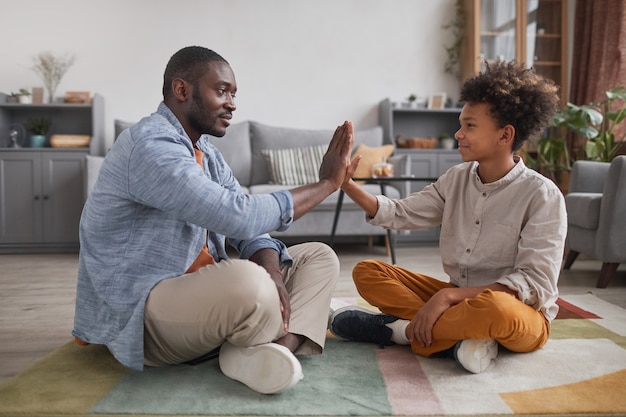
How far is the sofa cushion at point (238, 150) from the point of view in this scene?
471 centimetres

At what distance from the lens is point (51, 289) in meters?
2.95

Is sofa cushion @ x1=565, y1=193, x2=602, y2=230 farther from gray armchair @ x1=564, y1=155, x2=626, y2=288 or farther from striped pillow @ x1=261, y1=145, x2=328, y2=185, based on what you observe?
striped pillow @ x1=261, y1=145, x2=328, y2=185

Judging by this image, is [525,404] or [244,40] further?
[244,40]

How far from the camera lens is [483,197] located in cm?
176

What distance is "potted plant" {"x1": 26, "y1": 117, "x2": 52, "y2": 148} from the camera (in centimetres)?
464

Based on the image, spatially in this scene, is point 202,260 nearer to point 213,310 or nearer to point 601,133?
point 213,310

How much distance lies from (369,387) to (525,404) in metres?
0.34

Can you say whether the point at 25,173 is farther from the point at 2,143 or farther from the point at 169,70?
the point at 169,70

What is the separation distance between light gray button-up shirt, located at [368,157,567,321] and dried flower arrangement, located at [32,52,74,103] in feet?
12.2

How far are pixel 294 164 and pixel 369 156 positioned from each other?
0.56 m

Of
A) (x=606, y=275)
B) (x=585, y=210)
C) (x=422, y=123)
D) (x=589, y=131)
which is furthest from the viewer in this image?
(x=422, y=123)

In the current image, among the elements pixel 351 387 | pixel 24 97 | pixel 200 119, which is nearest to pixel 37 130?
pixel 24 97

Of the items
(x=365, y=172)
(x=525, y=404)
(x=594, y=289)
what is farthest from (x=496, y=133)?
(x=365, y=172)

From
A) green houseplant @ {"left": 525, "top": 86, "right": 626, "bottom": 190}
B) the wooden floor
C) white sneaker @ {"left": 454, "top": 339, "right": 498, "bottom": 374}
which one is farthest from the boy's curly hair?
green houseplant @ {"left": 525, "top": 86, "right": 626, "bottom": 190}
